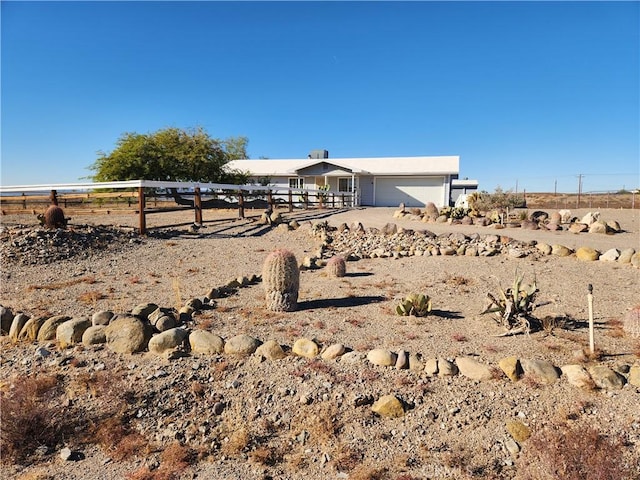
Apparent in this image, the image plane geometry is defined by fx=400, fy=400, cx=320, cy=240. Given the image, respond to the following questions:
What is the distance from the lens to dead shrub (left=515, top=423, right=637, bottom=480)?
9.11 ft

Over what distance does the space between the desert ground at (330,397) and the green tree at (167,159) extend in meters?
17.6

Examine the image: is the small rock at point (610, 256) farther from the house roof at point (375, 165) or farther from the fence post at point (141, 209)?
the house roof at point (375, 165)

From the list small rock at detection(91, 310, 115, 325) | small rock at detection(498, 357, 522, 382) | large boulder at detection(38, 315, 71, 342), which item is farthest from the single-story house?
small rock at detection(498, 357, 522, 382)

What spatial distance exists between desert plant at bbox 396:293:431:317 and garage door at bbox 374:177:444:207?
23.3m

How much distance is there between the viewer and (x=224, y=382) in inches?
161

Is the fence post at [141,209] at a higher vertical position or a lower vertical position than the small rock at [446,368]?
higher

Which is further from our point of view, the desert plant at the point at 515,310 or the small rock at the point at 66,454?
the desert plant at the point at 515,310

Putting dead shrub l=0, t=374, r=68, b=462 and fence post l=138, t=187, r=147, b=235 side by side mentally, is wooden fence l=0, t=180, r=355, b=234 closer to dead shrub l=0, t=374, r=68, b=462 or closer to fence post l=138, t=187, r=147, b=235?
fence post l=138, t=187, r=147, b=235

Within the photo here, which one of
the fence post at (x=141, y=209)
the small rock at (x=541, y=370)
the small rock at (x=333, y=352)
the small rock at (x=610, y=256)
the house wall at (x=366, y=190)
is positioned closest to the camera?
the small rock at (x=541, y=370)

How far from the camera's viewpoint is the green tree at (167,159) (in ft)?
76.1

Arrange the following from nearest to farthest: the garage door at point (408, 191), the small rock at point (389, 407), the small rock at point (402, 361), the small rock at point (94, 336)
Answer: the small rock at point (389, 407) → the small rock at point (402, 361) → the small rock at point (94, 336) → the garage door at point (408, 191)

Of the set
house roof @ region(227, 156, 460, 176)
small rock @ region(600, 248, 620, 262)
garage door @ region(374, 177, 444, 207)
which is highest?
house roof @ region(227, 156, 460, 176)

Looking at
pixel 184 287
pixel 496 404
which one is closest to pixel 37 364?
pixel 184 287

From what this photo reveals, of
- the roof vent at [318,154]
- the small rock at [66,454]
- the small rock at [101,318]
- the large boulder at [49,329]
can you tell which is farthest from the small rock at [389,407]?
the roof vent at [318,154]
